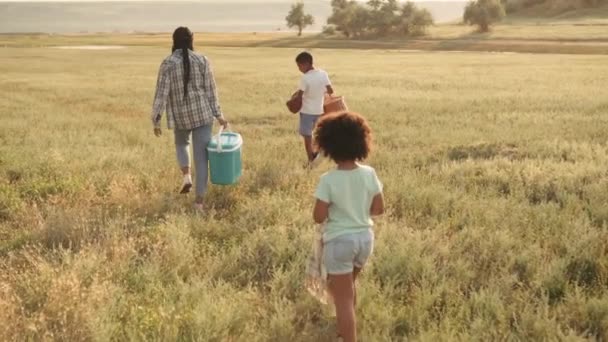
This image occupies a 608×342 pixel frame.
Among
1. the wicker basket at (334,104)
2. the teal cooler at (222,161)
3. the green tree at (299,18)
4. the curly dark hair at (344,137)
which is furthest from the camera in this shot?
the green tree at (299,18)

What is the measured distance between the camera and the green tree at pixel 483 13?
3792 inches

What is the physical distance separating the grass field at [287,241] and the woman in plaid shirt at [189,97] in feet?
2.24

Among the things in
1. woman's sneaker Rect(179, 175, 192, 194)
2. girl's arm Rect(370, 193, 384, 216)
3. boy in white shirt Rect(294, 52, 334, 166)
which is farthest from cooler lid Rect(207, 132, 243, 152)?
girl's arm Rect(370, 193, 384, 216)

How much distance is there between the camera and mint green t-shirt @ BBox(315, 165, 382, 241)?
154 inches

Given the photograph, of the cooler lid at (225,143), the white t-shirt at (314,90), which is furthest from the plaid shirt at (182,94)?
the white t-shirt at (314,90)

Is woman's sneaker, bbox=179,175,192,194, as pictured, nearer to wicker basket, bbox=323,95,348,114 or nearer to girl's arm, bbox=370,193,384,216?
wicker basket, bbox=323,95,348,114

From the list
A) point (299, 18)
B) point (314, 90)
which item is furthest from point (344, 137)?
point (299, 18)

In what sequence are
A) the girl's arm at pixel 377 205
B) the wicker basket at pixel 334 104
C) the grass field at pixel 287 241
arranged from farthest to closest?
the wicker basket at pixel 334 104, the grass field at pixel 287 241, the girl's arm at pixel 377 205

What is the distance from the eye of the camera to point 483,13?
9606 cm

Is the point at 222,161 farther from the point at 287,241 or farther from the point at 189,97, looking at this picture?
the point at 287,241

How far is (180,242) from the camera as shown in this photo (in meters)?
5.64

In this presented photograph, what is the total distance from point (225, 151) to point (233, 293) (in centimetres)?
282

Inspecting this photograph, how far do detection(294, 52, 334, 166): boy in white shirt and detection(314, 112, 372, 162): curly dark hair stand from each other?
5.40 metres

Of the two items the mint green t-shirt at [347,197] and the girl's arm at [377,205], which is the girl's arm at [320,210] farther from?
the girl's arm at [377,205]
